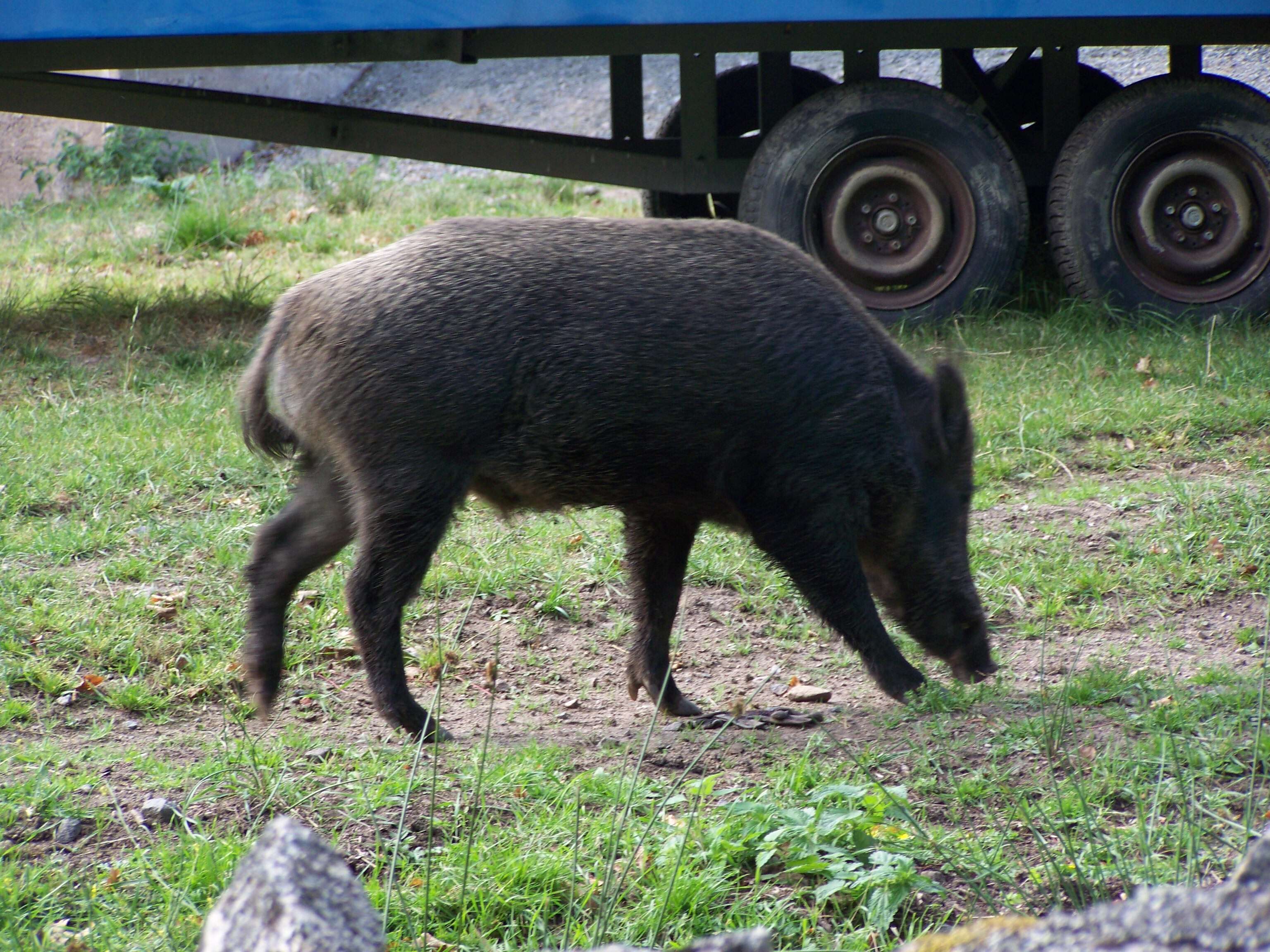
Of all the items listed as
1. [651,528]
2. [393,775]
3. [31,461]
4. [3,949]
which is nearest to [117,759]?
[393,775]

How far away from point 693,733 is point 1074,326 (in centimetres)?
424

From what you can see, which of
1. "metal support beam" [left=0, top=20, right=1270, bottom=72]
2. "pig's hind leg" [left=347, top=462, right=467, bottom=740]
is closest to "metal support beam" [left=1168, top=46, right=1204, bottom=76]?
"metal support beam" [left=0, top=20, right=1270, bottom=72]

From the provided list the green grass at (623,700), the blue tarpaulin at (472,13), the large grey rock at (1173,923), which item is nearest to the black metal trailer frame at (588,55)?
the blue tarpaulin at (472,13)

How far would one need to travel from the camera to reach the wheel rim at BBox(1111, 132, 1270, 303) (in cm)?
664

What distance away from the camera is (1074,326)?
6777 millimetres

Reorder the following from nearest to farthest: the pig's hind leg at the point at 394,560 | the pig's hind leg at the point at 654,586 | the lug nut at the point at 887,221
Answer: the pig's hind leg at the point at 394,560, the pig's hind leg at the point at 654,586, the lug nut at the point at 887,221

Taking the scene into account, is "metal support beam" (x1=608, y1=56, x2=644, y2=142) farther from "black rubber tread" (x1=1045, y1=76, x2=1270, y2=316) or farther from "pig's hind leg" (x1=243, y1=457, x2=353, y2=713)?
"pig's hind leg" (x1=243, y1=457, x2=353, y2=713)

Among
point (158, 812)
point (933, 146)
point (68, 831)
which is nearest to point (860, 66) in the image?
point (933, 146)

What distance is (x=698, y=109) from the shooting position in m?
7.11

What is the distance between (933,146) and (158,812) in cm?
536

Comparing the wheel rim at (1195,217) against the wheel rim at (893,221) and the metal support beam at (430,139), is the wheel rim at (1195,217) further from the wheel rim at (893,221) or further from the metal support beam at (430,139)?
the metal support beam at (430,139)

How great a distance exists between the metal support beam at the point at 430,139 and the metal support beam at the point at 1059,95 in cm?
169

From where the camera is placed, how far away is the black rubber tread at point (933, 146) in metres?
6.72

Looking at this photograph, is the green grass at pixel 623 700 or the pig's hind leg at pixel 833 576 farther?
the pig's hind leg at pixel 833 576
